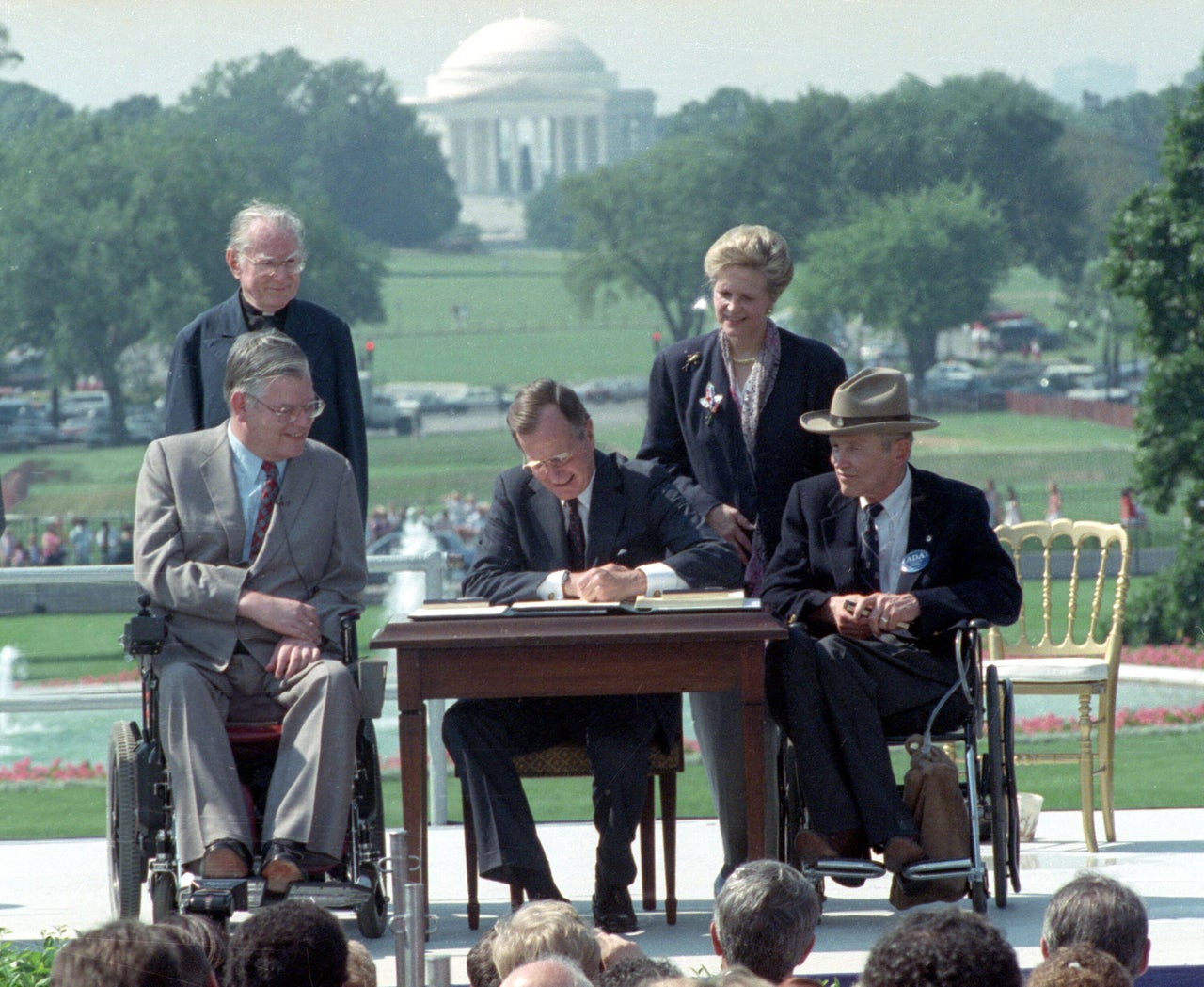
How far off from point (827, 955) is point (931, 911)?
1427mm

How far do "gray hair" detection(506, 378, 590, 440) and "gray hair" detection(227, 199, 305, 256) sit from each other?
725 millimetres

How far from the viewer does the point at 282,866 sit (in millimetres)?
3637

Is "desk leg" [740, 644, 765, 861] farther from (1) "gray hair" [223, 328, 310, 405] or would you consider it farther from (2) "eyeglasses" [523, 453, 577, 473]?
(1) "gray hair" [223, 328, 310, 405]

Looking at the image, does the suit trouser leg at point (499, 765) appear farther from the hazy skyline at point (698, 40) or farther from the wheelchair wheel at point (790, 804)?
the hazy skyline at point (698, 40)

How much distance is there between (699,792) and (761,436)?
10.4 meters

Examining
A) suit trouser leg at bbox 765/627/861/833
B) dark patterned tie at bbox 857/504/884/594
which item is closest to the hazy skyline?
dark patterned tie at bbox 857/504/884/594

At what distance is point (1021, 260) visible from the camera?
4253 centimetres

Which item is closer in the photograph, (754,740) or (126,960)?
(126,960)

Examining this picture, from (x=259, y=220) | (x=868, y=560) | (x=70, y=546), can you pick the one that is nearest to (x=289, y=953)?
(x=868, y=560)

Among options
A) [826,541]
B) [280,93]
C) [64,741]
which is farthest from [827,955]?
[280,93]

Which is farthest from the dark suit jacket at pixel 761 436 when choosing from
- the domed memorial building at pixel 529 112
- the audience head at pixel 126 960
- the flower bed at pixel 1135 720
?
the domed memorial building at pixel 529 112

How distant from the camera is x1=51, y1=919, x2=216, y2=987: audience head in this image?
2.14m

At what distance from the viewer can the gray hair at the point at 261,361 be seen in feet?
13.0

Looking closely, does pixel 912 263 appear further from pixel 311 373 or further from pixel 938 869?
pixel 938 869
